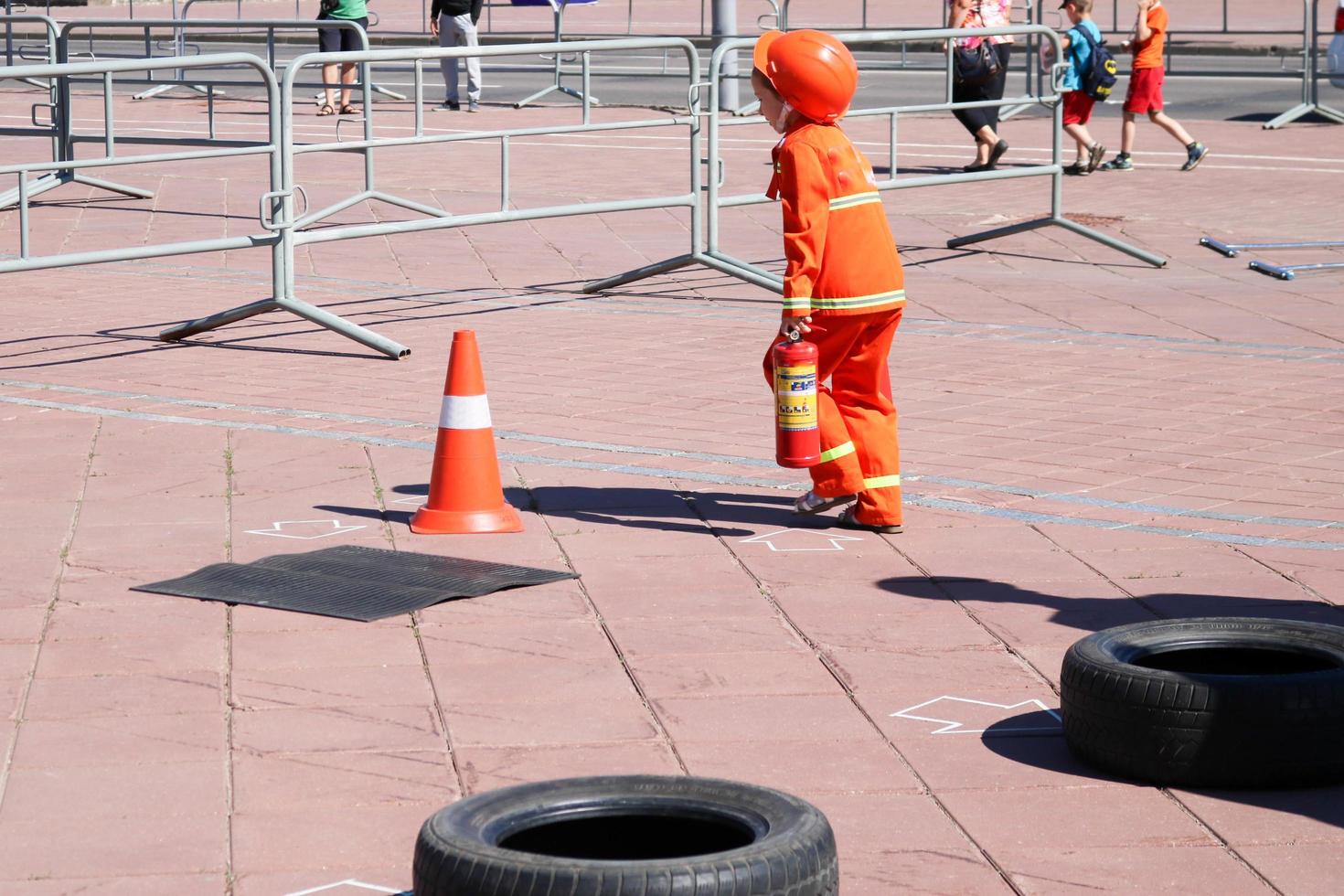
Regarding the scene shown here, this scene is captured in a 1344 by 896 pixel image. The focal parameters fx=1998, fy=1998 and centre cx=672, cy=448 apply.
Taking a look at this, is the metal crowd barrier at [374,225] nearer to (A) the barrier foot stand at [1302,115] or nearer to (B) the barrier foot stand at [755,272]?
(B) the barrier foot stand at [755,272]

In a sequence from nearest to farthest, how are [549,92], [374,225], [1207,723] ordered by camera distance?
[1207,723] → [374,225] → [549,92]

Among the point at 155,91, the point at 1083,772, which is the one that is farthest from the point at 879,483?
the point at 155,91

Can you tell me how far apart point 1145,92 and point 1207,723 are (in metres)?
13.7

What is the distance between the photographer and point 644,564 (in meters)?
6.18

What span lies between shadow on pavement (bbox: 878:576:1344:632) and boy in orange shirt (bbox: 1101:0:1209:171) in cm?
1196

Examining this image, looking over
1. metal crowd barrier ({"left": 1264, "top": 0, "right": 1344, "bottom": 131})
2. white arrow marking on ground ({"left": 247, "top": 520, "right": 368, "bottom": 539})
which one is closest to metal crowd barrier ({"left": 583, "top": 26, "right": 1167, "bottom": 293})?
white arrow marking on ground ({"left": 247, "top": 520, "right": 368, "bottom": 539})

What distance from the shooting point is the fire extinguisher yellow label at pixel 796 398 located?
6.28 metres

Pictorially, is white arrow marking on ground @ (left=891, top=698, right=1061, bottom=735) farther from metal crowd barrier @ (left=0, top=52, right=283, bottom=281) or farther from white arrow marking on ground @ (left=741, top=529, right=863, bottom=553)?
metal crowd barrier @ (left=0, top=52, right=283, bottom=281)

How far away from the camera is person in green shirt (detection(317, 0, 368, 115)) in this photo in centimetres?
1883

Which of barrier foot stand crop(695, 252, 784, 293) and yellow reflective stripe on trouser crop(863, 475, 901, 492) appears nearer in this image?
yellow reflective stripe on trouser crop(863, 475, 901, 492)

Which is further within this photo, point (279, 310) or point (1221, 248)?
point (1221, 248)

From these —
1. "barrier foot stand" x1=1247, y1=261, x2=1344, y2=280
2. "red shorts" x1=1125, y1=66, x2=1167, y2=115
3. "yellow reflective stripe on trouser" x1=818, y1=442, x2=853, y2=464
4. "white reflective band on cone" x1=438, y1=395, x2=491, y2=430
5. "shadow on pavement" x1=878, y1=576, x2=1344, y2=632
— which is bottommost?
"shadow on pavement" x1=878, y1=576, x2=1344, y2=632

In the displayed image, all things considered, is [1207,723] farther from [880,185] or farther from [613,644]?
[880,185]

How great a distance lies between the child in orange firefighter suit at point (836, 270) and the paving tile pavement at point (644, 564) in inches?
8.6
